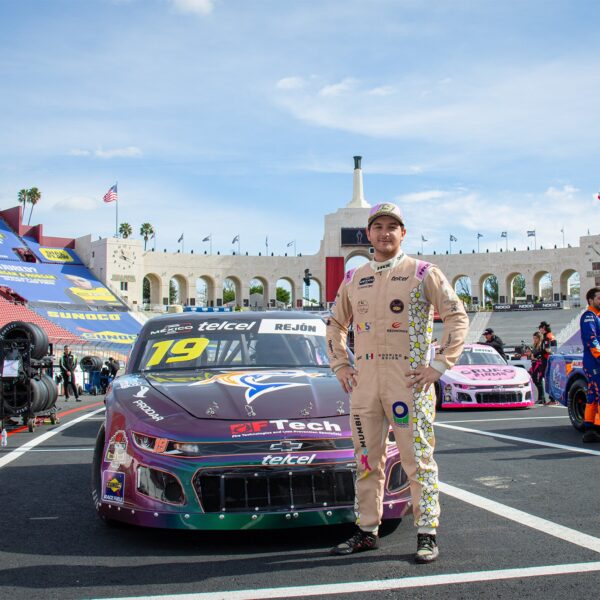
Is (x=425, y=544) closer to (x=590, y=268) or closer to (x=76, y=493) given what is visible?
(x=76, y=493)

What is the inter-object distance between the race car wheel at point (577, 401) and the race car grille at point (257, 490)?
6523 millimetres

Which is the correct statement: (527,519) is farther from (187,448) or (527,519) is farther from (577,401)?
(577,401)

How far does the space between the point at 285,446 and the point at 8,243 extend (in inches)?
2502

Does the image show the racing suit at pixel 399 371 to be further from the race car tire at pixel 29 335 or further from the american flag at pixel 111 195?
the american flag at pixel 111 195

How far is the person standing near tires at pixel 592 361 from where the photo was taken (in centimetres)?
845

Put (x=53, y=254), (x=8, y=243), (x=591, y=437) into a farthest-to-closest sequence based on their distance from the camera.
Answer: (x=53, y=254)
(x=8, y=243)
(x=591, y=437)

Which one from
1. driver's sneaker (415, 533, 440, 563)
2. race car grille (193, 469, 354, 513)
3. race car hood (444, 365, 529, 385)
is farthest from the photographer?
race car hood (444, 365, 529, 385)

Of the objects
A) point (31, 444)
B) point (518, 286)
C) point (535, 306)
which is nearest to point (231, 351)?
point (31, 444)

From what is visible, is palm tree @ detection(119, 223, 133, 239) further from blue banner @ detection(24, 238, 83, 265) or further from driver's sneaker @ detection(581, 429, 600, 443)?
driver's sneaker @ detection(581, 429, 600, 443)

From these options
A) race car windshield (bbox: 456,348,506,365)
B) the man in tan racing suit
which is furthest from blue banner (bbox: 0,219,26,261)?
the man in tan racing suit

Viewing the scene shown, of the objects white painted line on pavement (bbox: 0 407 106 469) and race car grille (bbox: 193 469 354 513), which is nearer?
race car grille (bbox: 193 469 354 513)

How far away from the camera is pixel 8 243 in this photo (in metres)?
62.3

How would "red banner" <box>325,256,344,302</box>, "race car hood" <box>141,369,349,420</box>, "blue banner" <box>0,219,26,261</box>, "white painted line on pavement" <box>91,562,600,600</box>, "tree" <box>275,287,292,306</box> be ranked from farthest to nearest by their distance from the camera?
"tree" <box>275,287,292,306</box> → "red banner" <box>325,256,344,302</box> → "blue banner" <box>0,219,26,261</box> → "race car hood" <box>141,369,349,420</box> → "white painted line on pavement" <box>91,562,600,600</box>

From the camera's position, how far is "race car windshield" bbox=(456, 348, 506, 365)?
15.1 meters
